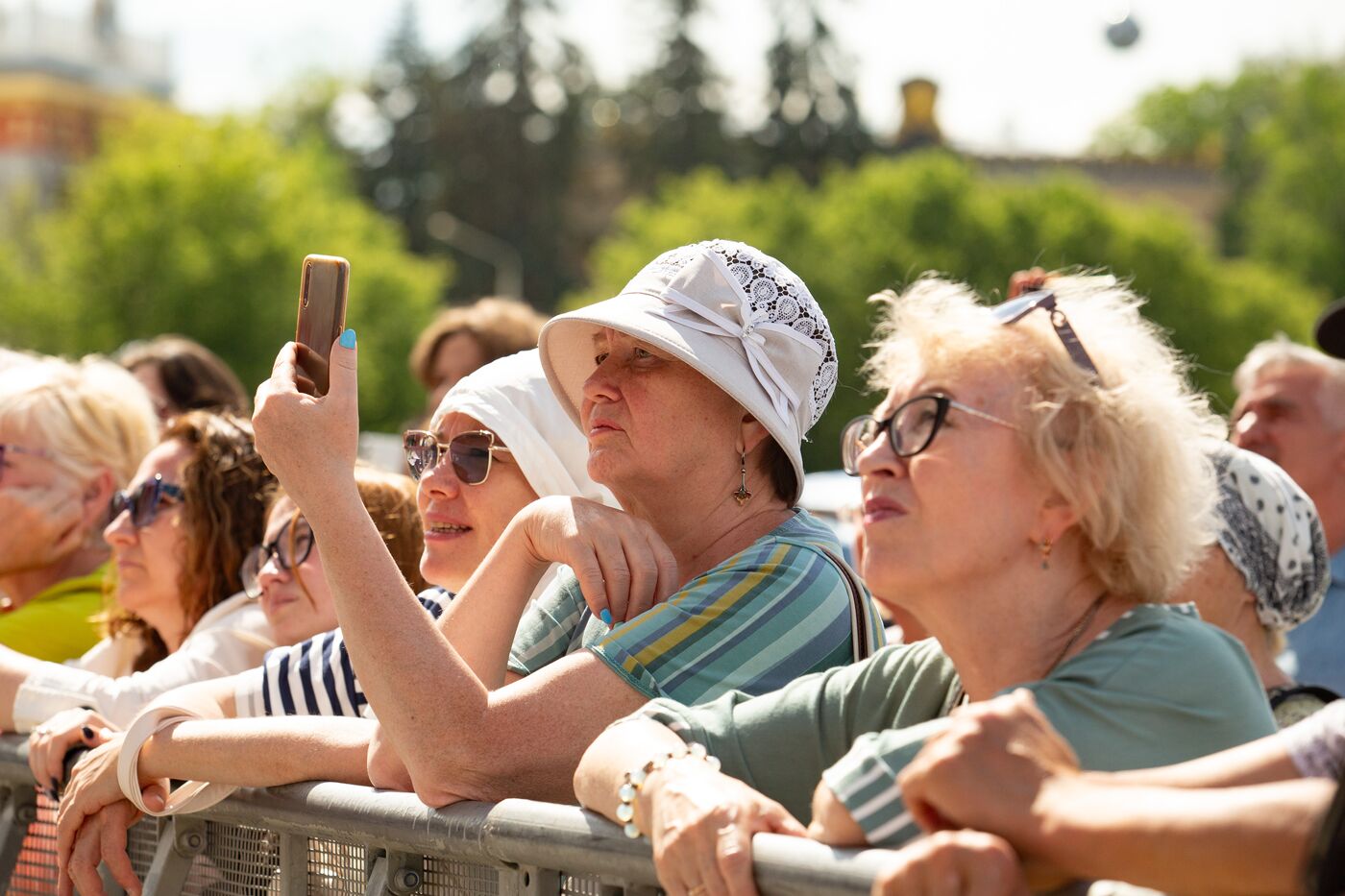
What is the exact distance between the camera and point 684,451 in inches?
132

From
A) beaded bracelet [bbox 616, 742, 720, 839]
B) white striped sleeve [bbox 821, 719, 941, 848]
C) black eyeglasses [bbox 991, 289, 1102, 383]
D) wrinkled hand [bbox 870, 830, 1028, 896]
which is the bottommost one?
beaded bracelet [bbox 616, 742, 720, 839]

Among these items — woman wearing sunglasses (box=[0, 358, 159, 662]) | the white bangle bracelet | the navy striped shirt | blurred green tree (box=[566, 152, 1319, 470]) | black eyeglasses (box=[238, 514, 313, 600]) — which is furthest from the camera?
blurred green tree (box=[566, 152, 1319, 470])

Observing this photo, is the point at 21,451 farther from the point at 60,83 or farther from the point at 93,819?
the point at 60,83

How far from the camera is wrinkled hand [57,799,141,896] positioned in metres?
3.40

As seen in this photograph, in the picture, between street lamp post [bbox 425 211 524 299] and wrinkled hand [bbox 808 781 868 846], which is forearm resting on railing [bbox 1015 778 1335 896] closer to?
wrinkled hand [bbox 808 781 868 846]

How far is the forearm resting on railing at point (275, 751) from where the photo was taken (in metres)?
3.11

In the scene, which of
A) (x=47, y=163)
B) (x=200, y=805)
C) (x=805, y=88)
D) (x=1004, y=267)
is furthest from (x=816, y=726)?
(x=47, y=163)

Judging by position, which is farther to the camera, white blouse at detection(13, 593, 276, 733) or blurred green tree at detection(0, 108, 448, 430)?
blurred green tree at detection(0, 108, 448, 430)

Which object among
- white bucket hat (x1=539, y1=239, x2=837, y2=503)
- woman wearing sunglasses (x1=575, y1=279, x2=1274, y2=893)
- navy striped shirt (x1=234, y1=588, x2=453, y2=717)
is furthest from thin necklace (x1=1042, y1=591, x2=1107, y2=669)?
navy striped shirt (x1=234, y1=588, x2=453, y2=717)

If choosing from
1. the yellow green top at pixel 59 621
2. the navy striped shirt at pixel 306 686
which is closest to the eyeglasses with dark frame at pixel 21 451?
the yellow green top at pixel 59 621

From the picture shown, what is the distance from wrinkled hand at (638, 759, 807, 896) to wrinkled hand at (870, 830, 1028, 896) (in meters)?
0.29

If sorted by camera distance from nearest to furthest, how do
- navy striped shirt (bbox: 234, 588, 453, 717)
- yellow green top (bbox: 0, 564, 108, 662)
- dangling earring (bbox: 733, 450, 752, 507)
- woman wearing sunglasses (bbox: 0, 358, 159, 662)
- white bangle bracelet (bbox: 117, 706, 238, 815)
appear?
white bangle bracelet (bbox: 117, 706, 238, 815), dangling earring (bbox: 733, 450, 752, 507), navy striped shirt (bbox: 234, 588, 453, 717), yellow green top (bbox: 0, 564, 108, 662), woman wearing sunglasses (bbox: 0, 358, 159, 662)

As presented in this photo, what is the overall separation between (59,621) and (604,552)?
261 centimetres

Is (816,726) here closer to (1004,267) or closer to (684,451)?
(684,451)
